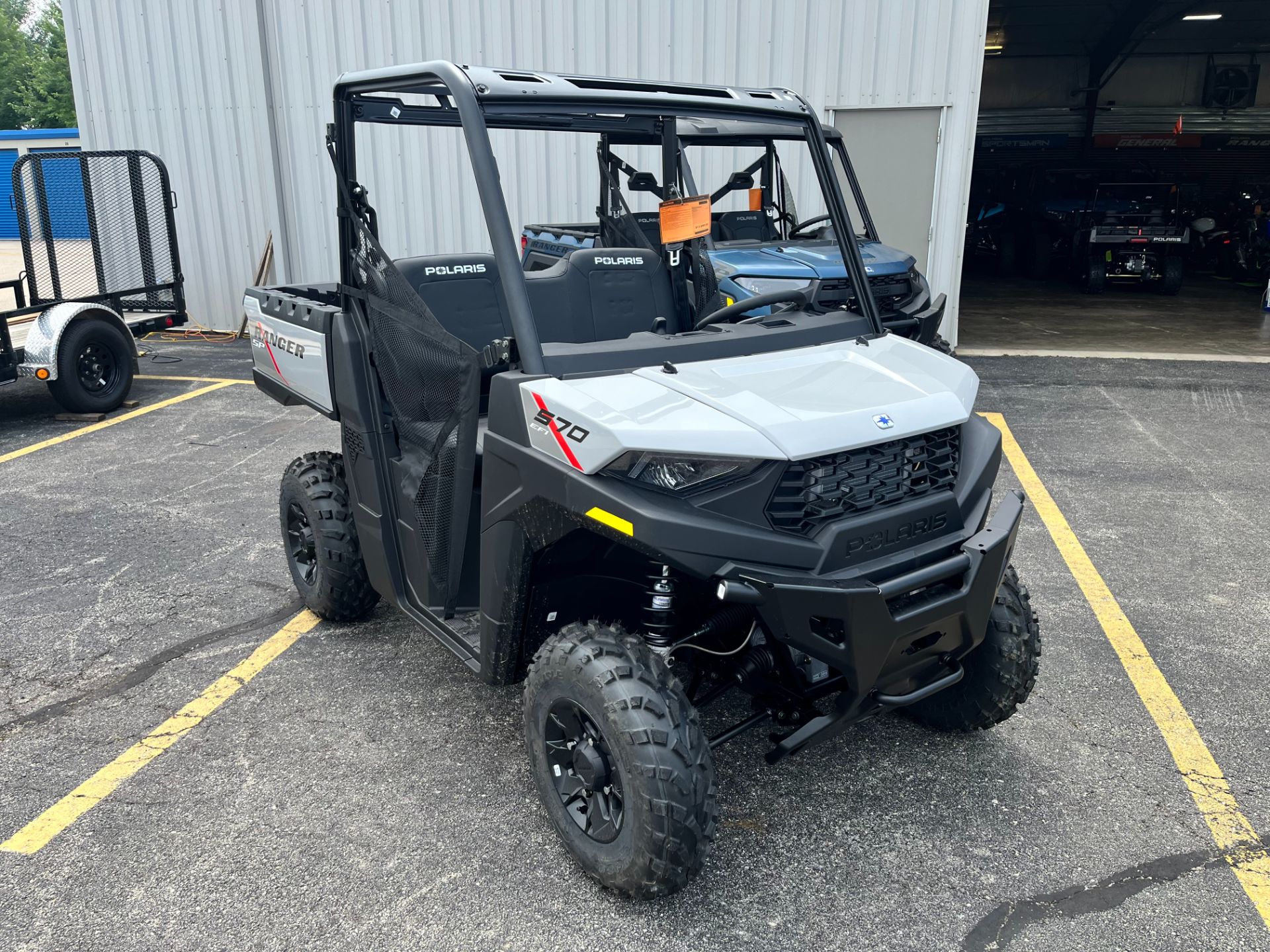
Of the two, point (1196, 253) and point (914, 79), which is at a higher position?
point (914, 79)

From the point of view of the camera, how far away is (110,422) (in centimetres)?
795

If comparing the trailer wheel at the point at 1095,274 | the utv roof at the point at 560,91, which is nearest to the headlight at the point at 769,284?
the utv roof at the point at 560,91

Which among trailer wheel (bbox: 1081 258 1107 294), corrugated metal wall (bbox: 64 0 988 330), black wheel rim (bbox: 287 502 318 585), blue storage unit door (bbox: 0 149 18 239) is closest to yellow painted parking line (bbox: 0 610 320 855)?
black wheel rim (bbox: 287 502 318 585)

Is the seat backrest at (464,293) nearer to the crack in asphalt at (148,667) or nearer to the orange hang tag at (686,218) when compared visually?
the orange hang tag at (686,218)

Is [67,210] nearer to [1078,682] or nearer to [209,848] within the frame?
[209,848]

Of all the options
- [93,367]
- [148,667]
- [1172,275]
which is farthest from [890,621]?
[1172,275]

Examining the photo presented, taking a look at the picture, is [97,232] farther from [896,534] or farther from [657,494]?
[896,534]

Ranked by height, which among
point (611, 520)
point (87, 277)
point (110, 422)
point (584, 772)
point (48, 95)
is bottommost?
point (110, 422)

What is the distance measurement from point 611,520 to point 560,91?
4.17ft

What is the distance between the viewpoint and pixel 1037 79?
25.2m

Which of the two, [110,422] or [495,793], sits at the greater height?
[495,793]

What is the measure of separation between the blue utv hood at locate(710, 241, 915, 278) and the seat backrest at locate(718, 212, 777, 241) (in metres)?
0.38

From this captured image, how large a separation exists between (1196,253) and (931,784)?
20526 millimetres

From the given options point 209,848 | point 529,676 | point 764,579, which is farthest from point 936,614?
point 209,848
